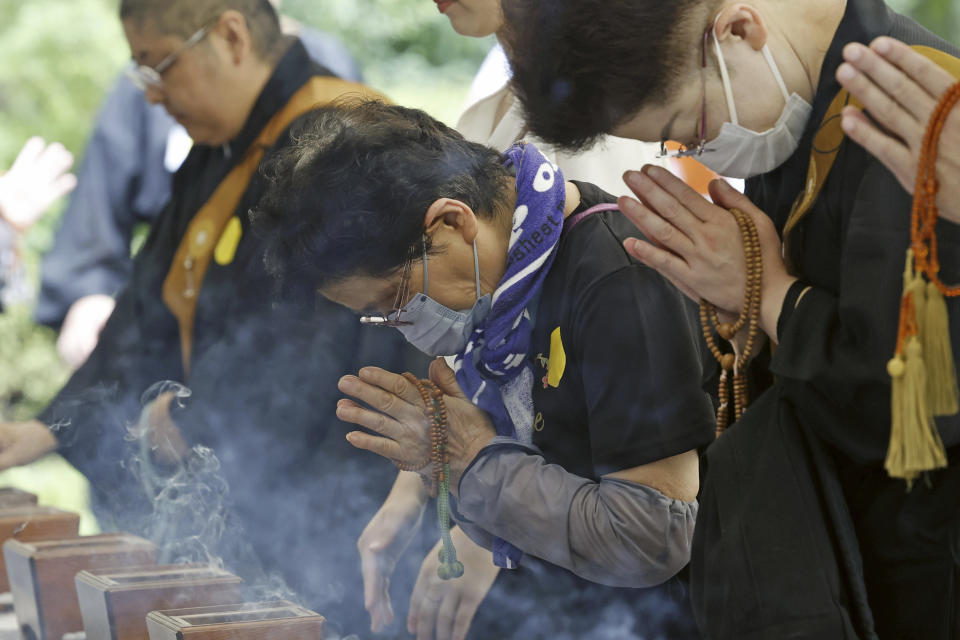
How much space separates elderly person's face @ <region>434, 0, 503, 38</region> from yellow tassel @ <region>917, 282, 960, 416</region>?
1.16 meters

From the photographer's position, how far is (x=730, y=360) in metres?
1.61

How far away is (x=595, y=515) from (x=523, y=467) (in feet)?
0.45

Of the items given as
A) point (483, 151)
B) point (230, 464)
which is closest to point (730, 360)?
point (483, 151)

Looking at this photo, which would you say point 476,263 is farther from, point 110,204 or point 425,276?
point 110,204

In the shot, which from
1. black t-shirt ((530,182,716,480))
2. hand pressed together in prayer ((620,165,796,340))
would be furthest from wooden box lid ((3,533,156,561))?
hand pressed together in prayer ((620,165,796,340))

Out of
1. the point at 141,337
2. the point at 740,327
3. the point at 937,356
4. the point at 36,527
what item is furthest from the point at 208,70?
the point at 937,356

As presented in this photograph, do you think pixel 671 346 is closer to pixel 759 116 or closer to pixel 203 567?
pixel 759 116

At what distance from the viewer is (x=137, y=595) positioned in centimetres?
192

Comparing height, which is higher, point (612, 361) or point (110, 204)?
point (612, 361)

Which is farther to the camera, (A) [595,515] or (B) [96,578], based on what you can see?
(B) [96,578]

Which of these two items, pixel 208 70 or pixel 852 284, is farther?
pixel 208 70

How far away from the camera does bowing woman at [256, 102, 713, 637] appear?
1.75 m

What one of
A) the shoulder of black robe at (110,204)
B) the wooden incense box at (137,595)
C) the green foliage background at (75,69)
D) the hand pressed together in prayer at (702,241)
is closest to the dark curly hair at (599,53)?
the hand pressed together in prayer at (702,241)

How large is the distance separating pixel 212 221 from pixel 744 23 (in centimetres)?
202
